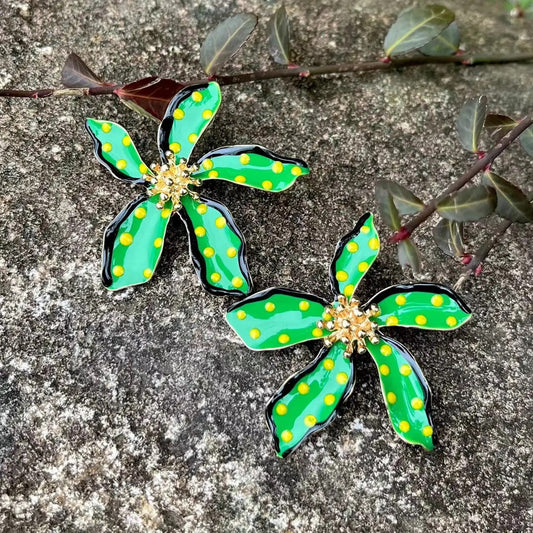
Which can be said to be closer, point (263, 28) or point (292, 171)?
point (292, 171)

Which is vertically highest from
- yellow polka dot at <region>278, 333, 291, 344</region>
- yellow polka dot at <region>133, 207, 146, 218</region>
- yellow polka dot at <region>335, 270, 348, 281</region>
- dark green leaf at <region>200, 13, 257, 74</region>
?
dark green leaf at <region>200, 13, 257, 74</region>

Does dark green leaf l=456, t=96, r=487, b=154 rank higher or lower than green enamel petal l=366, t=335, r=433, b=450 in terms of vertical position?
higher

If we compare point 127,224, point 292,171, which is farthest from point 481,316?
point 127,224

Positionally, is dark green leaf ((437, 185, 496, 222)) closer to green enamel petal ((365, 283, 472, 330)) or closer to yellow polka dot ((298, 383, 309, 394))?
green enamel petal ((365, 283, 472, 330))

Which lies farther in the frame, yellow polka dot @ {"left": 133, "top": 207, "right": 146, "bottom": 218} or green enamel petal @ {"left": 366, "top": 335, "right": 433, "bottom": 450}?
yellow polka dot @ {"left": 133, "top": 207, "right": 146, "bottom": 218}

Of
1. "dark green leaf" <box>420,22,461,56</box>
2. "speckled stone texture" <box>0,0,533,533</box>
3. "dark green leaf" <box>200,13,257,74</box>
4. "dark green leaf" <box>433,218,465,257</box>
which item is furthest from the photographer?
"dark green leaf" <box>420,22,461,56</box>

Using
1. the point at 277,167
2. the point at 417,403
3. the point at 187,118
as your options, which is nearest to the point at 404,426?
the point at 417,403

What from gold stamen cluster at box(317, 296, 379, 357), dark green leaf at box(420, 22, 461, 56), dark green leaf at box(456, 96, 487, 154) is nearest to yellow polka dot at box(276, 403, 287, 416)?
gold stamen cluster at box(317, 296, 379, 357)

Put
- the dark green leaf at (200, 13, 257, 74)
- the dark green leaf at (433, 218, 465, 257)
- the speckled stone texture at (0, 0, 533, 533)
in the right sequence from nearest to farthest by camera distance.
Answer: the speckled stone texture at (0, 0, 533, 533) < the dark green leaf at (433, 218, 465, 257) < the dark green leaf at (200, 13, 257, 74)

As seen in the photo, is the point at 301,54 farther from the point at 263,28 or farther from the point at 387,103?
the point at 387,103
